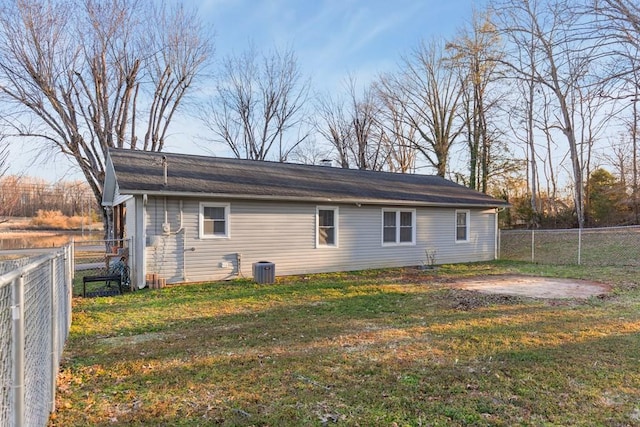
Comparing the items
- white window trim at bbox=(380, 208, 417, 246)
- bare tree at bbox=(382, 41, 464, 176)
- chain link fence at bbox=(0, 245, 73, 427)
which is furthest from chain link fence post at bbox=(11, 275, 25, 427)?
bare tree at bbox=(382, 41, 464, 176)

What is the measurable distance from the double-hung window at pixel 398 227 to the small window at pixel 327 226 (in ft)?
6.32

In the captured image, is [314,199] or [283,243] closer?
[283,243]

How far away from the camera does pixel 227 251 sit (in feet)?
34.1

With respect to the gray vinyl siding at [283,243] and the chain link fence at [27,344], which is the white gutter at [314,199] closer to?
the gray vinyl siding at [283,243]

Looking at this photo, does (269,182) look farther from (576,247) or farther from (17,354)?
(576,247)

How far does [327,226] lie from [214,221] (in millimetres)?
3610

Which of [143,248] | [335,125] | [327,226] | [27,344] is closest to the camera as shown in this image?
[27,344]

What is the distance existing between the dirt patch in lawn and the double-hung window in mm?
3233

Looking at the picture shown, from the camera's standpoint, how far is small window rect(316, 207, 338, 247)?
12.0 m

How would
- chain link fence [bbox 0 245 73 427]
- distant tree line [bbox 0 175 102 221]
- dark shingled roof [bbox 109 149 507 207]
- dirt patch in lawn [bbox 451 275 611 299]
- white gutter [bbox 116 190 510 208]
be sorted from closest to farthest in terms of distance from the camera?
chain link fence [bbox 0 245 73 427], dirt patch in lawn [bbox 451 275 611 299], white gutter [bbox 116 190 510 208], dark shingled roof [bbox 109 149 507 207], distant tree line [bbox 0 175 102 221]

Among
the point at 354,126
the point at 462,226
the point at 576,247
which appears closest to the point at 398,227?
the point at 462,226

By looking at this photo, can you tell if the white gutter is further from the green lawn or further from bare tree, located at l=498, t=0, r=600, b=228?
bare tree, located at l=498, t=0, r=600, b=228

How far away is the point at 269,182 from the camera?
11.9 metres

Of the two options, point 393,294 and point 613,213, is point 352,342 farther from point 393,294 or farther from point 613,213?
point 613,213
